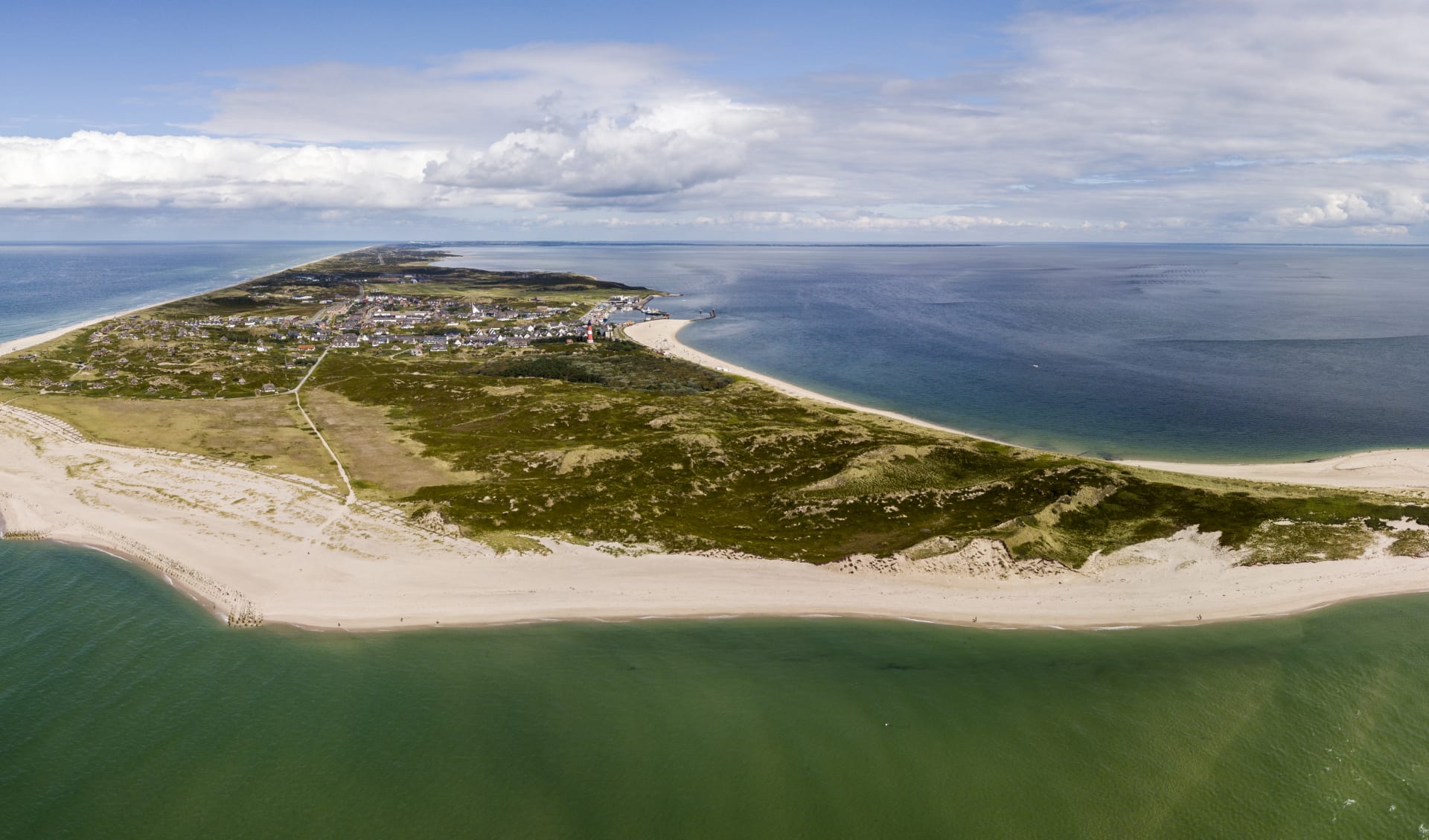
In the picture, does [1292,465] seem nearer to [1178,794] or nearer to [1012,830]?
[1178,794]

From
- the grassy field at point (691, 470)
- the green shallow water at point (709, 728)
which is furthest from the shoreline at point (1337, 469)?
the green shallow water at point (709, 728)

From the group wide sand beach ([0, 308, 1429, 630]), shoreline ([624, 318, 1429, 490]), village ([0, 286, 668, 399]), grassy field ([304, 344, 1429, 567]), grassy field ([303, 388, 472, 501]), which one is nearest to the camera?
wide sand beach ([0, 308, 1429, 630])

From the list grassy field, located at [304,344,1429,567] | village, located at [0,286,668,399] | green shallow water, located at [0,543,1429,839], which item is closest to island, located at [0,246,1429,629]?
grassy field, located at [304,344,1429,567]

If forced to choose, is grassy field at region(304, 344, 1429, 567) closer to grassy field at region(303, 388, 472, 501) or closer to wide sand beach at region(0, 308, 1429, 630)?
grassy field at region(303, 388, 472, 501)

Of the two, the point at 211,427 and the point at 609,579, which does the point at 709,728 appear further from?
the point at 211,427

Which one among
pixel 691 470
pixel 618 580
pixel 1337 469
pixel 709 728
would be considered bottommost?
pixel 709 728

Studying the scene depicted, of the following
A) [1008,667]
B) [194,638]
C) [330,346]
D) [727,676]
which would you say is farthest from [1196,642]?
[330,346]

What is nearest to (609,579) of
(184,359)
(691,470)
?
(691,470)
